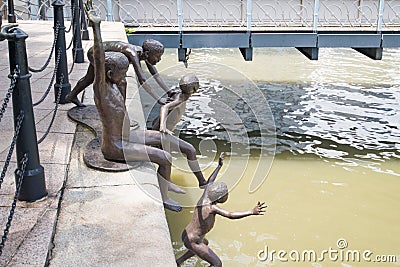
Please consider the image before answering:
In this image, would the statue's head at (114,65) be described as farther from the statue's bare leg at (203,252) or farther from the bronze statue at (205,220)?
the statue's bare leg at (203,252)

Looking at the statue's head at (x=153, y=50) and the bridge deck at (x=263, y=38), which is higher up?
the statue's head at (x=153, y=50)

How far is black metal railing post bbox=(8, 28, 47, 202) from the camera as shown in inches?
149

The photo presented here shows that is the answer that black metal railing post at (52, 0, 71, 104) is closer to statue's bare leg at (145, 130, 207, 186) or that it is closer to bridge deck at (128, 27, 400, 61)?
statue's bare leg at (145, 130, 207, 186)

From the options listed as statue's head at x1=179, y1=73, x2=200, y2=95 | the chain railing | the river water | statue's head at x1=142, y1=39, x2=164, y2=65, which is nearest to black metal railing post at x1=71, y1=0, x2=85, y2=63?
the river water

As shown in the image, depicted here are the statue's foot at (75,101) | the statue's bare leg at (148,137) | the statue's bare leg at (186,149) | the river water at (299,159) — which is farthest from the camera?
the river water at (299,159)

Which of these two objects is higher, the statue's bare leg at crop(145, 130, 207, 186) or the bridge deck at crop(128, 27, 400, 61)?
the bridge deck at crop(128, 27, 400, 61)

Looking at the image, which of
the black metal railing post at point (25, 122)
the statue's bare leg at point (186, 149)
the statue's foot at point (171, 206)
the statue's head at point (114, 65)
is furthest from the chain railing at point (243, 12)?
the black metal railing post at point (25, 122)

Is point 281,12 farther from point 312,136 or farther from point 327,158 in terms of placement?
point 327,158

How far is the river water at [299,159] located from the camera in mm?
7027

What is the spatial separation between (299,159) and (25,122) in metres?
7.27

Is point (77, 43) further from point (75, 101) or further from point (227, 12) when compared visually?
point (227, 12)

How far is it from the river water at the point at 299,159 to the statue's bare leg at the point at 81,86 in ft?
6.64

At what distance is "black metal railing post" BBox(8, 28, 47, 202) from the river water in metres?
2.61

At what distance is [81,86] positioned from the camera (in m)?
6.32
